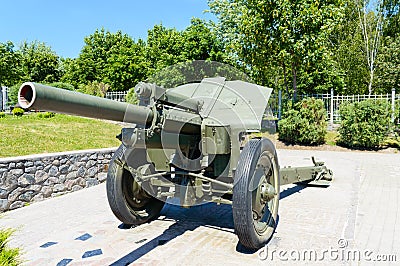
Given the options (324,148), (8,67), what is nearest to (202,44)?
(324,148)

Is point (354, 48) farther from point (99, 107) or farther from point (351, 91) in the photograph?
point (99, 107)

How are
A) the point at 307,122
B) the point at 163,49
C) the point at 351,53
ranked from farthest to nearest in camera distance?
the point at 351,53, the point at 163,49, the point at 307,122

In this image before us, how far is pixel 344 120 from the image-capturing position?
14359 millimetres

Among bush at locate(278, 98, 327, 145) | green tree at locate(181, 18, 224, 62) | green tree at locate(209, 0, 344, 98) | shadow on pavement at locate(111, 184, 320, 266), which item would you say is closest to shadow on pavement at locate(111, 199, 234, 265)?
shadow on pavement at locate(111, 184, 320, 266)

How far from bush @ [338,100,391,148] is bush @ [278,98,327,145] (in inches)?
38.5

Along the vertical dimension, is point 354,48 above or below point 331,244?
above

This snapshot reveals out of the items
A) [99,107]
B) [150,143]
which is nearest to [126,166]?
[150,143]

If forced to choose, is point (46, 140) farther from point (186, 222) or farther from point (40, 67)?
point (40, 67)

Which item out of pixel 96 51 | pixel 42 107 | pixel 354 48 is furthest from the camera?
pixel 96 51

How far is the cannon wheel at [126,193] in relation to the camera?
4.15m

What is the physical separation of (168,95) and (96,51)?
38.1 m

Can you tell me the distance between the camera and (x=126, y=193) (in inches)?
172

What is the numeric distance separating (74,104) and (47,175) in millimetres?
4171

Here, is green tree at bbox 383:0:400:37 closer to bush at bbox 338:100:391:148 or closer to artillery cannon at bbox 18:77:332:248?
bush at bbox 338:100:391:148
